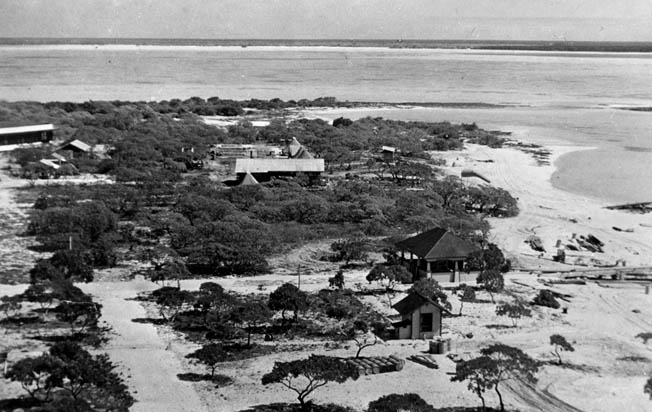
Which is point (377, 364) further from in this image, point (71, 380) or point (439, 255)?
point (439, 255)

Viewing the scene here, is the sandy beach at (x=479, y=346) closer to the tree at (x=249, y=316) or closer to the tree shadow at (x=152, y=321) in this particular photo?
the tree shadow at (x=152, y=321)

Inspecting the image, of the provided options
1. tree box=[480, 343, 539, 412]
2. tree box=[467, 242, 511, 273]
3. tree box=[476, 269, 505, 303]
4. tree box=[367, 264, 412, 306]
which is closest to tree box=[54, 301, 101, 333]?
tree box=[367, 264, 412, 306]

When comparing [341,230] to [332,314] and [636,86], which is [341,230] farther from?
[636,86]

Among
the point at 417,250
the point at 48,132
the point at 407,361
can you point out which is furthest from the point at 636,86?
the point at 407,361

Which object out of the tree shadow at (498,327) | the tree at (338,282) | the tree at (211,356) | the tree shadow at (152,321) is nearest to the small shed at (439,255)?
the tree at (338,282)

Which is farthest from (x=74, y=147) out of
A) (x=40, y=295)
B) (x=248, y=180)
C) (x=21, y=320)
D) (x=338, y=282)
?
(x=338, y=282)

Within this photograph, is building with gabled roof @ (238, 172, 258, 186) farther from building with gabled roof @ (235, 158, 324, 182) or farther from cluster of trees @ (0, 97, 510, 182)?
cluster of trees @ (0, 97, 510, 182)
